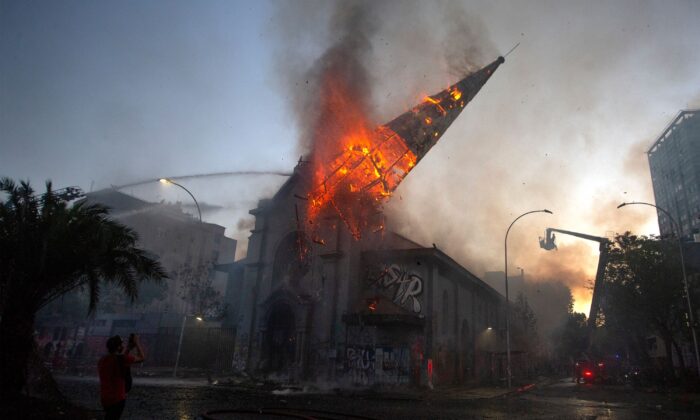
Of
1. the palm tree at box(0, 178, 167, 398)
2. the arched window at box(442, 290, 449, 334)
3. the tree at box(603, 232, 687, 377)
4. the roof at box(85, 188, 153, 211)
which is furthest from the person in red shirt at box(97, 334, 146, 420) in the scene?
the roof at box(85, 188, 153, 211)

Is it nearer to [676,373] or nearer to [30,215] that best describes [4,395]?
[30,215]

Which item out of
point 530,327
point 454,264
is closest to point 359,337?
point 454,264

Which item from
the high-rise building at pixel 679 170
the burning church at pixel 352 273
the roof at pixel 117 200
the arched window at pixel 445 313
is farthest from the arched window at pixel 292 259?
the high-rise building at pixel 679 170

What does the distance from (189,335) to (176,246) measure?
155ft

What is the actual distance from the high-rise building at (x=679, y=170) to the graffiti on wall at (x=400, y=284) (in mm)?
86731

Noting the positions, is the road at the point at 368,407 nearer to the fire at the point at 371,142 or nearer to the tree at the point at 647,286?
the fire at the point at 371,142

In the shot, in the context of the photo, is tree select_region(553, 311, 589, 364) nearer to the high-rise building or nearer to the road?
the high-rise building

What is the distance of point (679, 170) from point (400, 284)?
4201 inches

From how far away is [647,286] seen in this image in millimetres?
34125

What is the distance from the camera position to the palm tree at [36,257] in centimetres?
1254

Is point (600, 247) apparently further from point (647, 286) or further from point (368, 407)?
point (368, 407)

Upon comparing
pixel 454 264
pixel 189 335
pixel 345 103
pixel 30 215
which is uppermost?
pixel 345 103

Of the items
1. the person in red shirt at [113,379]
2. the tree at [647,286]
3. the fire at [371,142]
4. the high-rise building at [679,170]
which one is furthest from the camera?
the high-rise building at [679,170]

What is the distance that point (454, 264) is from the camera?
32.4 m
